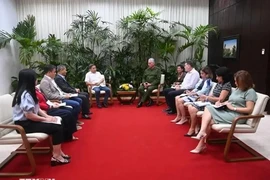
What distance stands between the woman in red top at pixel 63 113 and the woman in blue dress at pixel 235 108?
1.83m

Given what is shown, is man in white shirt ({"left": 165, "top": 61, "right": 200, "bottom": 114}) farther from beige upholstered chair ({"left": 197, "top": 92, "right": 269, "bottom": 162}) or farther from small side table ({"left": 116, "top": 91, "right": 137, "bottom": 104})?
beige upholstered chair ({"left": 197, "top": 92, "right": 269, "bottom": 162})

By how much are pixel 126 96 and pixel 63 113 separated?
307cm

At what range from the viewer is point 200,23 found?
7516 millimetres

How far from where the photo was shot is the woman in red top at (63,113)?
10.8 ft

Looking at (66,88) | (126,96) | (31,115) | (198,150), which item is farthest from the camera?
(126,96)

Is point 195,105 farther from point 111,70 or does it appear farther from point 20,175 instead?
point 111,70

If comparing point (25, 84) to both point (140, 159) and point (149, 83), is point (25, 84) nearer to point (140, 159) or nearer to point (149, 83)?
point (140, 159)

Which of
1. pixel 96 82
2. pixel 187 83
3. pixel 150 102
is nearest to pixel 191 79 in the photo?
pixel 187 83

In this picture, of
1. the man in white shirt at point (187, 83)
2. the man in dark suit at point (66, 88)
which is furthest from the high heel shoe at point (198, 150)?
the man in dark suit at point (66, 88)

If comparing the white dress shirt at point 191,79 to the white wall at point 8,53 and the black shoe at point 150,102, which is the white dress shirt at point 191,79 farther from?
the white wall at point 8,53

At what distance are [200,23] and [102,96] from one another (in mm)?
4076

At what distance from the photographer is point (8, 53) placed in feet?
20.1

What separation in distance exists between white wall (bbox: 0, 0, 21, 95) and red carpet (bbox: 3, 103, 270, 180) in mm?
3173

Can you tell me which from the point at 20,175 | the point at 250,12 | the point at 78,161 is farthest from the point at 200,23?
the point at 20,175
